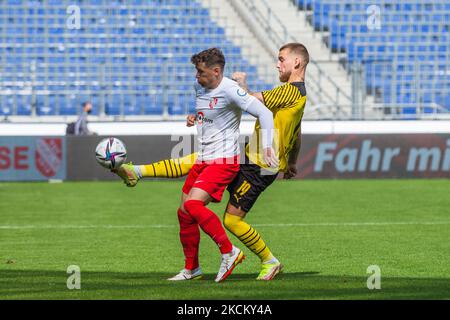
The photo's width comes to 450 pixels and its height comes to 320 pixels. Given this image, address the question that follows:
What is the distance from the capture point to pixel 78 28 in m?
28.2

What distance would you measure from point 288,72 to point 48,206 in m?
9.84

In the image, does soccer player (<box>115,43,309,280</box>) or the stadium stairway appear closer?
soccer player (<box>115,43,309,280</box>)

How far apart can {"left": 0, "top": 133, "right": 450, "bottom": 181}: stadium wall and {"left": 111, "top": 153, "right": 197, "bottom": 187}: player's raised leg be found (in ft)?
47.8

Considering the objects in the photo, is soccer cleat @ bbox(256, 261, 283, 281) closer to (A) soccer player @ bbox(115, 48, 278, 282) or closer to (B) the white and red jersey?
(A) soccer player @ bbox(115, 48, 278, 282)

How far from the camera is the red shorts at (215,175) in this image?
8.90 metres

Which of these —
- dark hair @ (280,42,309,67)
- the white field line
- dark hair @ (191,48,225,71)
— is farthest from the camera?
the white field line

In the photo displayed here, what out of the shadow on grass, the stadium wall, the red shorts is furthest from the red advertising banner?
the red shorts

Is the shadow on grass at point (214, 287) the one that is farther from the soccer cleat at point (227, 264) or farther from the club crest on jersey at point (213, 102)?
the club crest on jersey at point (213, 102)

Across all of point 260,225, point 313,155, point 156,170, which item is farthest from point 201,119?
point 313,155

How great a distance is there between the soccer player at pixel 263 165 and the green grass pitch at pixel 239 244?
39 centimetres

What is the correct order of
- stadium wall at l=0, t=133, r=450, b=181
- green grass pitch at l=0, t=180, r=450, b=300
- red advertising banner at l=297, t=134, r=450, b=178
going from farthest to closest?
red advertising banner at l=297, t=134, r=450, b=178
stadium wall at l=0, t=133, r=450, b=181
green grass pitch at l=0, t=180, r=450, b=300

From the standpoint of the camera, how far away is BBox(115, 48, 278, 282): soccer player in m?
8.82

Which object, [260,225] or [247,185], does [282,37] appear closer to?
[260,225]

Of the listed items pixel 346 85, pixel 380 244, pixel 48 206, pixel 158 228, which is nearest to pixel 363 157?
pixel 346 85
